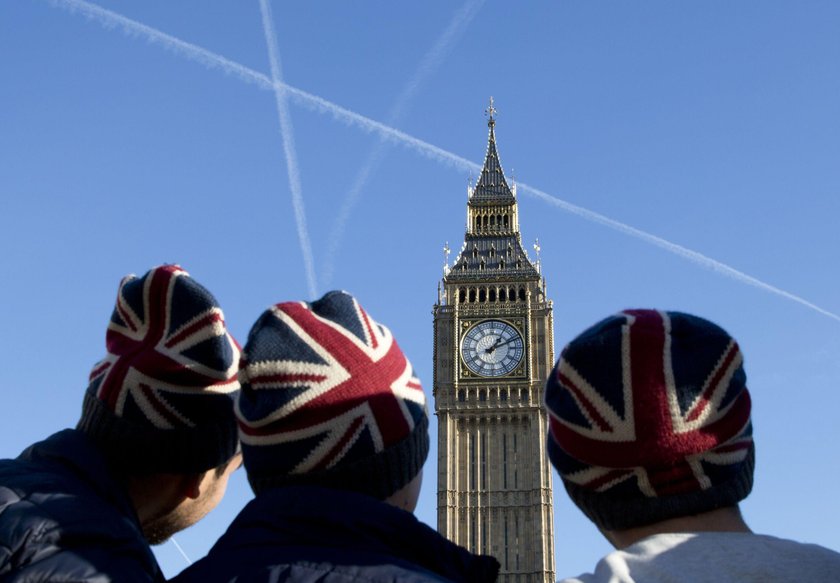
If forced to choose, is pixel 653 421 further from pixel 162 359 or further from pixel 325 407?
pixel 162 359

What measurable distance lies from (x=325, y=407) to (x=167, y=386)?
693mm

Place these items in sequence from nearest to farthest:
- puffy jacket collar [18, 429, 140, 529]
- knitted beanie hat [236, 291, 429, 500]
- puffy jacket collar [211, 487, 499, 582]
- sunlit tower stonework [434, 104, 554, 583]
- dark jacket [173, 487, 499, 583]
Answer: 1. dark jacket [173, 487, 499, 583]
2. puffy jacket collar [211, 487, 499, 582]
3. knitted beanie hat [236, 291, 429, 500]
4. puffy jacket collar [18, 429, 140, 529]
5. sunlit tower stonework [434, 104, 554, 583]

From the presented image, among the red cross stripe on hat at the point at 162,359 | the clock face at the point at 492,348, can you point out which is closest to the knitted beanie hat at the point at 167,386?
the red cross stripe on hat at the point at 162,359

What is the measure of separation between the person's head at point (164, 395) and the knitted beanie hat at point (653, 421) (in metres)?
1.11

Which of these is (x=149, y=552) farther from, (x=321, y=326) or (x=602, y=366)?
(x=602, y=366)

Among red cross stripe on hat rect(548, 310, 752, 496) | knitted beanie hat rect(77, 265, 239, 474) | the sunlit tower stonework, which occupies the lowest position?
red cross stripe on hat rect(548, 310, 752, 496)

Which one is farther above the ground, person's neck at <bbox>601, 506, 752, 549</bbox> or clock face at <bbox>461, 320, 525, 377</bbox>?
clock face at <bbox>461, 320, 525, 377</bbox>

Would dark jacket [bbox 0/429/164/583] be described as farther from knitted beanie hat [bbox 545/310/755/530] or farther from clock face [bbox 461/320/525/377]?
clock face [bbox 461/320/525/377]

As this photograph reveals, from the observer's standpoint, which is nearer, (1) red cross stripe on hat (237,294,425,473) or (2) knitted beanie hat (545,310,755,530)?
(2) knitted beanie hat (545,310,755,530)

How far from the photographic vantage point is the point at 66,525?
2857mm

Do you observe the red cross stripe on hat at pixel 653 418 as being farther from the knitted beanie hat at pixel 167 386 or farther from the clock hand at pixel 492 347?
the clock hand at pixel 492 347

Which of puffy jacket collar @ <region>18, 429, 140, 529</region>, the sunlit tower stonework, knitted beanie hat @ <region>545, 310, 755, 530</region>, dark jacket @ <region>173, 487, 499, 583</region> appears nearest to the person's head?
puffy jacket collar @ <region>18, 429, 140, 529</region>

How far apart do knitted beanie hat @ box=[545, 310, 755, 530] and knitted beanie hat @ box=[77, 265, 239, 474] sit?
110 cm

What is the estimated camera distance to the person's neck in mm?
2750
